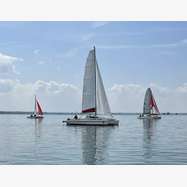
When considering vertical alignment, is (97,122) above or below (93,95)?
below

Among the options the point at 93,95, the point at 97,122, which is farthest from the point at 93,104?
the point at 97,122

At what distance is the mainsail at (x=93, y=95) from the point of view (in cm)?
1725

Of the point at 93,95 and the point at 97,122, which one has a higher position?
the point at 93,95

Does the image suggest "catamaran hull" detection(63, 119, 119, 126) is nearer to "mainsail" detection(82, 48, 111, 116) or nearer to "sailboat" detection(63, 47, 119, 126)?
"sailboat" detection(63, 47, 119, 126)

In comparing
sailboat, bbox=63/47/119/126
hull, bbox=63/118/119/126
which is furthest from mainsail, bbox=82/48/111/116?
hull, bbox=63/118/119/126

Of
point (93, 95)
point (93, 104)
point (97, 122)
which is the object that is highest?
point (93, 95)

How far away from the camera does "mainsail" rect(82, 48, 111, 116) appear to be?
1725cm

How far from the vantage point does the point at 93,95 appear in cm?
1817

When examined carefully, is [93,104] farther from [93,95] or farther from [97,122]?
[97,122]

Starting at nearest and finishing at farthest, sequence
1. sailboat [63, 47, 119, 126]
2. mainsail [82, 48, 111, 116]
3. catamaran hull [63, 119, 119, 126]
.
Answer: mainsail [82, 48, 111, 116] < sailboat [63, 47, 119, 126] < catamaran hull [63, 119, 119, 126]
